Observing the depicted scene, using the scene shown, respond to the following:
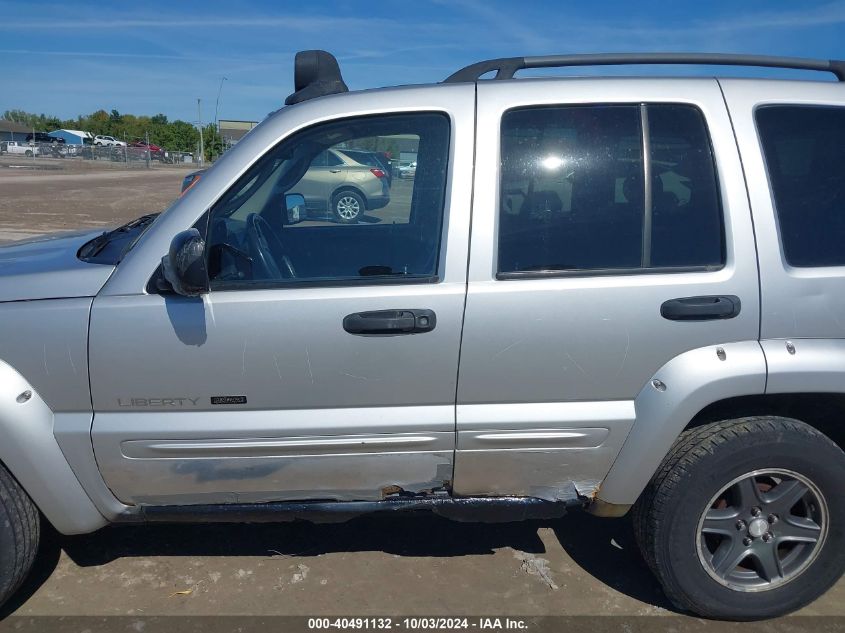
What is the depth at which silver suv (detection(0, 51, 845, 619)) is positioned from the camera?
8.19 ft

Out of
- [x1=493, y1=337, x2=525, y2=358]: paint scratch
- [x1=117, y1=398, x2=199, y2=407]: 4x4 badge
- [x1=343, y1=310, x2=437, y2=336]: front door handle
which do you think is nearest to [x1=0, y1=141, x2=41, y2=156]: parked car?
[x1=117, y1=398, x2=199, y2=407]: 4x4 badge

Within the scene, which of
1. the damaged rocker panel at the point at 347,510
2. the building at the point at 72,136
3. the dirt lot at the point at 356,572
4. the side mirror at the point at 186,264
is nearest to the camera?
the side mirror at the point at 186,264

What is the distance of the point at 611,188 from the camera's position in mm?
2602

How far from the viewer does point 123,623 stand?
9.11 feet

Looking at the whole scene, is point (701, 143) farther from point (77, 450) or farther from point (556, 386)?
point (77, 450)

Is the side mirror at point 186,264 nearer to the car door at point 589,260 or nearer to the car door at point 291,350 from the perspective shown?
the car door at point 291,350

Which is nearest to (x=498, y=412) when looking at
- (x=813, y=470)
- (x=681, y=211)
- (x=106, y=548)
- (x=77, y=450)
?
(x=681, y=211)

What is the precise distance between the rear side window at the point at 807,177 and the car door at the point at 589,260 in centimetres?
16

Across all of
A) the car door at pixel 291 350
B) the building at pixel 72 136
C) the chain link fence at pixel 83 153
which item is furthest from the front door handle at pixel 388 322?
the building at pixel 72 136

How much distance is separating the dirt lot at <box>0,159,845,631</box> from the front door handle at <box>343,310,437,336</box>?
80 centimetres

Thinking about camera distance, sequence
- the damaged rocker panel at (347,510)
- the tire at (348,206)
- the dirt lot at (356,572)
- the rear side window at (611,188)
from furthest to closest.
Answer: the tire at (348,206) < the dirt lot at (356,572) < the damaged rocker panel at (347,510) < the rear side window at (611,188)

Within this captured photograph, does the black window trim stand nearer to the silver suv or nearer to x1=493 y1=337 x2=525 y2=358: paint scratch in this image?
the silver suv

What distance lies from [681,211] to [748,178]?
0.25 metres

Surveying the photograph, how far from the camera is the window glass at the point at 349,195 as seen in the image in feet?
8.48
